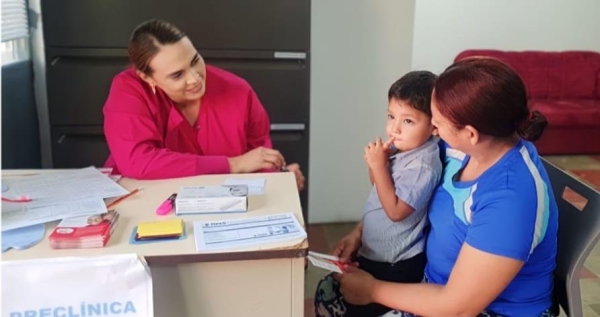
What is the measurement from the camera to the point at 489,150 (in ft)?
3.83

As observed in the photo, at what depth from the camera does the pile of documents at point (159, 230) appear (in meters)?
1.17

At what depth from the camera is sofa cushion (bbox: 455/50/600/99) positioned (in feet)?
17.3

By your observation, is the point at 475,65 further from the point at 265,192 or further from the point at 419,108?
the point at 265,192

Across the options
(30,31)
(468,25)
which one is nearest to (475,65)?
(30,31)

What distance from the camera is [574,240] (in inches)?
50.5

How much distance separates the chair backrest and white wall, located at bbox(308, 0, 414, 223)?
167 cm

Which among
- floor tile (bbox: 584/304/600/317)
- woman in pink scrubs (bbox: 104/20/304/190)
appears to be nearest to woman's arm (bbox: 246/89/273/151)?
woman in pink scrubs (bbox: 104/20/304/190)

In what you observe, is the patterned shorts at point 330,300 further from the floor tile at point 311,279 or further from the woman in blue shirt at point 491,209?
the floor tile at point 311,279

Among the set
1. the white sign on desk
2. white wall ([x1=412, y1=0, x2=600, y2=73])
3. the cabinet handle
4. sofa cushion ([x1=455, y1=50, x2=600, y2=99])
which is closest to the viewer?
the white sign on desk

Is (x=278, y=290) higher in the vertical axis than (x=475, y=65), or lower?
lower

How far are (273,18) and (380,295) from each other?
5.24 feet

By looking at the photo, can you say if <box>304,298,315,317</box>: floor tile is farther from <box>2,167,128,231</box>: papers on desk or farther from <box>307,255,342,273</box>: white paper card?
<box>2,167,128,231</box>: papers on desk

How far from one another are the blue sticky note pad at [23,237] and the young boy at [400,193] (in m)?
0.74

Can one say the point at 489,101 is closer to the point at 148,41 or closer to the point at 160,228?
the point at 160,228
